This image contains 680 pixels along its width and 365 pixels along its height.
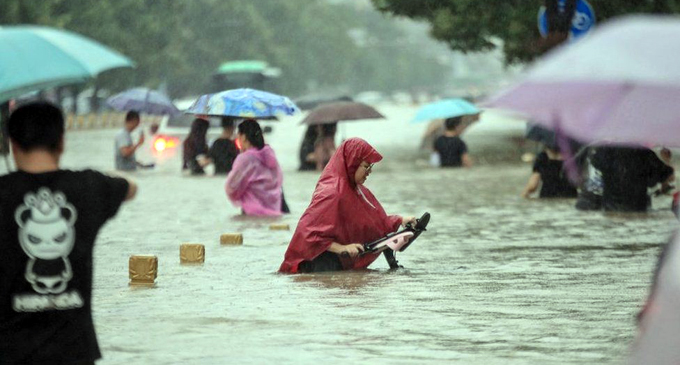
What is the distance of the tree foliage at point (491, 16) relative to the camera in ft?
101

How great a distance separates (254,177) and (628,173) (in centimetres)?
439

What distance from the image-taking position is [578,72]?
551cm

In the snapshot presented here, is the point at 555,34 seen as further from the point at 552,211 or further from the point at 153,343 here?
the point at 153,343

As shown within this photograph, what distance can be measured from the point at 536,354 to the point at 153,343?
2116 mm

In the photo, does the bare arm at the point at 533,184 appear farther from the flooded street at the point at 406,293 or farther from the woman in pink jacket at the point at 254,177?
the woman in pink jacket at the point at 254,177

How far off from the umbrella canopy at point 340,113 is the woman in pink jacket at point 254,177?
325 inches

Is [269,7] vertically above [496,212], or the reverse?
[269,7]

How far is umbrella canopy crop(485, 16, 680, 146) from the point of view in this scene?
5422mm

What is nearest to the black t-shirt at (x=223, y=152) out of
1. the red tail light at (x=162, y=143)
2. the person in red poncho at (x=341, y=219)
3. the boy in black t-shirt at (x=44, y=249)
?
the red tail light at (x=162, y=143)

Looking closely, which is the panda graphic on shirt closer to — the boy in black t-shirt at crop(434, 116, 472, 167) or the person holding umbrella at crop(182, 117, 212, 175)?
the person holding umbrella at crop(182, 117, 212, 175)

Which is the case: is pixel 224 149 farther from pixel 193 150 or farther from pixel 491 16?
pixel 491 16

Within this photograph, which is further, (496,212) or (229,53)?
(229,53)

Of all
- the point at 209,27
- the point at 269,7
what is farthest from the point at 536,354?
the point at 269,7

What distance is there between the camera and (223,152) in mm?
27109
